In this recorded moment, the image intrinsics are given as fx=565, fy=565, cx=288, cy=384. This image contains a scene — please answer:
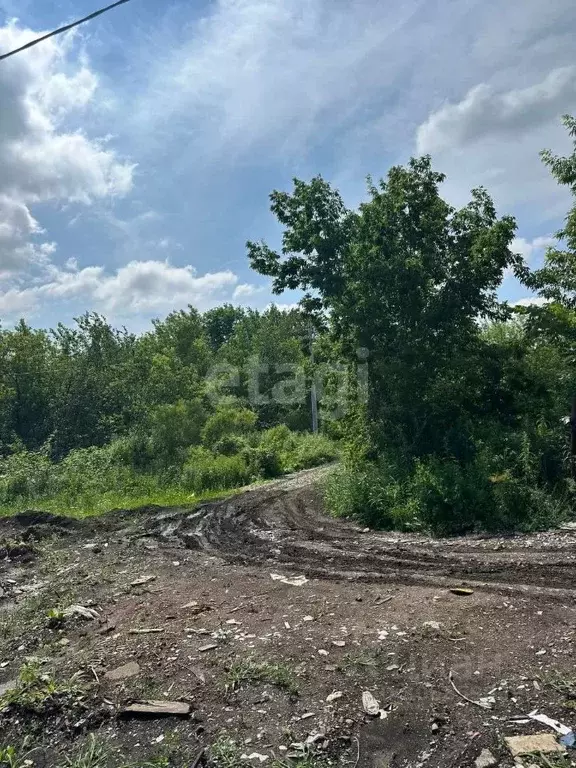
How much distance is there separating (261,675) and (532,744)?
6.48 ft

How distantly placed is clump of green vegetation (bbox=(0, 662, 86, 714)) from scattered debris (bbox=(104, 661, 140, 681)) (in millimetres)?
237

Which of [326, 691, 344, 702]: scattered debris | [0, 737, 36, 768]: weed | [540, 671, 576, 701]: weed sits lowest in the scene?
[0, 737, 36, 768]: weed

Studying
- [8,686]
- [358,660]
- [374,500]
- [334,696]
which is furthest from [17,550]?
[334,696]

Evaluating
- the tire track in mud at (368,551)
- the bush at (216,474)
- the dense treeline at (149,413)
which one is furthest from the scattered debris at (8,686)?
the bush at (216,474)

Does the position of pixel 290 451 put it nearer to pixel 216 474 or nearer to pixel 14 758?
pixel 216 474

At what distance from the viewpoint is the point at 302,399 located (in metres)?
33.1

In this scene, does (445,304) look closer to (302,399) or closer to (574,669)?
(574,669)

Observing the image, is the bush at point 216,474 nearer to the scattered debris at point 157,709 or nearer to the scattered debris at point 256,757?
the scattered debris at point 157,709

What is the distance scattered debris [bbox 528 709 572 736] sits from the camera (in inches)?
139

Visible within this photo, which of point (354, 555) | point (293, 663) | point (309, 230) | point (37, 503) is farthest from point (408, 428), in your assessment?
point (37, 503)

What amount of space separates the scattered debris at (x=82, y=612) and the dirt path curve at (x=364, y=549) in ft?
8.34

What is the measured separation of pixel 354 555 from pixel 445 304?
6.29m

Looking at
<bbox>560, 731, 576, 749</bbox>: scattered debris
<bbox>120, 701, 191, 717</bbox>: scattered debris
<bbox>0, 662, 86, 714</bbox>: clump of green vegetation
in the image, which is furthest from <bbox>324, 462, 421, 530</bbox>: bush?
<bbox>0, 662, 86, 714</bbox>: clump of green vegetation

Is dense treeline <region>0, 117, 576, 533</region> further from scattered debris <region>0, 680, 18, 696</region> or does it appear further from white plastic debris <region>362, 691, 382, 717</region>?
scattered debris <region>0, 680, 18, 696</region>
